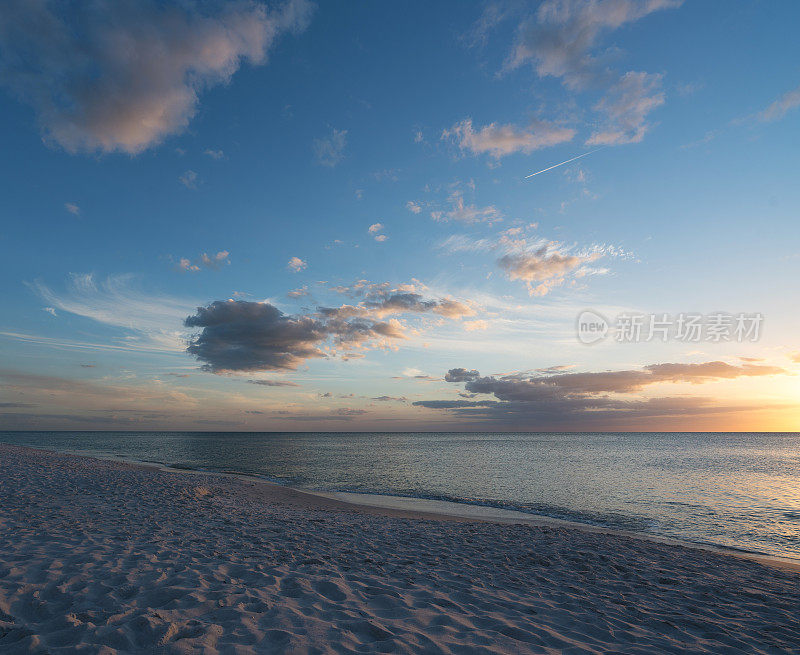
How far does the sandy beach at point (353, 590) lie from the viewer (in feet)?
16.6

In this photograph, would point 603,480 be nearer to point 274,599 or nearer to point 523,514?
point 523,514

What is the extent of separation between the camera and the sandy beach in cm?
505

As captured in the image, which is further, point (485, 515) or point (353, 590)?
point (485, 515)

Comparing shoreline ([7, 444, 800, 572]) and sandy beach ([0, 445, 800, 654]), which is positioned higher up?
sandy beach ([0, 445, 800, 654])

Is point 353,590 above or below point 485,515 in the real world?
above

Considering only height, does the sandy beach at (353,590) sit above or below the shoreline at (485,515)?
above

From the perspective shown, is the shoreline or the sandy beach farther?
the shoreline

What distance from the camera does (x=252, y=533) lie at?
1077cm

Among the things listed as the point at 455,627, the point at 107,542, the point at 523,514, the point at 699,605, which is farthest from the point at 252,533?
the point at 523,514

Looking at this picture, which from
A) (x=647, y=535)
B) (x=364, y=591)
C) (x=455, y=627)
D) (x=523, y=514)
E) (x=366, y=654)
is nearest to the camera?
(x=366, y=654)

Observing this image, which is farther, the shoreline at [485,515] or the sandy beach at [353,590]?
the shoreline at [485,515]

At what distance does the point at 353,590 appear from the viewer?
22.5 feet

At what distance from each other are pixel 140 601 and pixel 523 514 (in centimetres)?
1859

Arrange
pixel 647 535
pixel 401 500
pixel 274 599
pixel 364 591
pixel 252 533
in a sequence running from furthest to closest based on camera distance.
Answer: pixel 401 500 → pixel 647 535 → pixel 252 533 → pixel 364 591 → pixel 274 599
